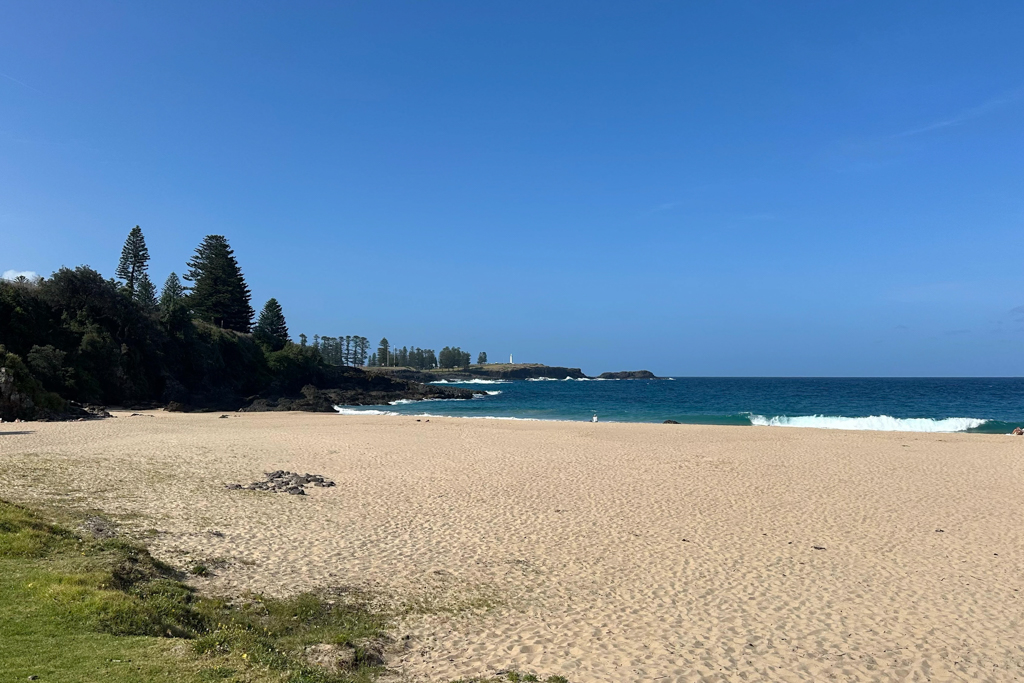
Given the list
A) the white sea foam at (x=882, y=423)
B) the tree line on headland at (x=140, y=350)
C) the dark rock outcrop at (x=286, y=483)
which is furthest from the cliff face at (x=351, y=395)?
the white sea foam at (x=882, y=423)

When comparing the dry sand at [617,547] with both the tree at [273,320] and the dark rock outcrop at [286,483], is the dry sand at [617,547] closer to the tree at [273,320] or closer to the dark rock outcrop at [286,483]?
the dark rock outcrop at [286,483]

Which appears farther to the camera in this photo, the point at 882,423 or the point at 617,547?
the point at 882,423

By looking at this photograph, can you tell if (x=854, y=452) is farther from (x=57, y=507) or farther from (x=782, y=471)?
(x=57, y=507)

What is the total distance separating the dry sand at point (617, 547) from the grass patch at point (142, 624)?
2.06 feet

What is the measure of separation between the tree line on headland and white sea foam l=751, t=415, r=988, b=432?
38.7 m

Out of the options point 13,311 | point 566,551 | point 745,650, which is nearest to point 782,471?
point 566,551

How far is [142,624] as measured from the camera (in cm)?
587

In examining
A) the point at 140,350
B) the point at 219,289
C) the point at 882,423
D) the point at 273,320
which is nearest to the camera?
the point at 882,423

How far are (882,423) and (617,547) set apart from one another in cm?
3792

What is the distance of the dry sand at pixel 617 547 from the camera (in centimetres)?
680

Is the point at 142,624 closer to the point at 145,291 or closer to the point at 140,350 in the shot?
the point at 140,350

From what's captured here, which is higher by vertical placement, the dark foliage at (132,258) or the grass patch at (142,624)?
the dark foliage at (132,258)

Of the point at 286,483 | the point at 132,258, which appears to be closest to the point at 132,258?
the point at 132,258

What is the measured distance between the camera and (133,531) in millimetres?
9695
